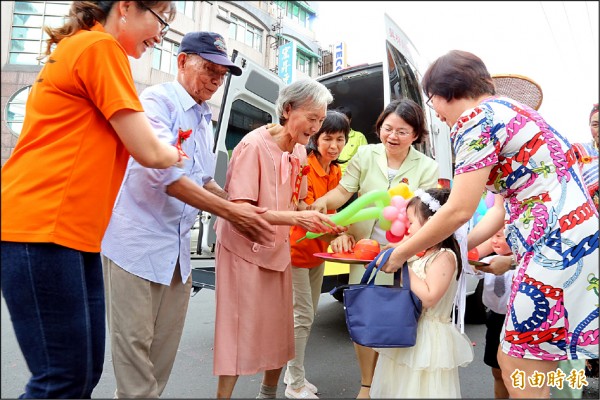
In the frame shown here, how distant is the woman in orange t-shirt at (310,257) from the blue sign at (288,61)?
2.11ft

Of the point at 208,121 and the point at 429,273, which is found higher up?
the point at 208,121

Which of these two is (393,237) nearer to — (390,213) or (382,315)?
(390,213)

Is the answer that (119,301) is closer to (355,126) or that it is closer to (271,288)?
(271,288)

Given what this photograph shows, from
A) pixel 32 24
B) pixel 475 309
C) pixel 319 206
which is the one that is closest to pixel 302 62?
pixel 319 206

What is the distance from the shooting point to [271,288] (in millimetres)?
2020

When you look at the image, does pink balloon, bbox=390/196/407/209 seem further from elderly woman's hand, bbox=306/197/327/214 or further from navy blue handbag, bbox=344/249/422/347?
elderly woman's hand, bbox=306/197/327/214

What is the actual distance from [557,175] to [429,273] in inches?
23.1

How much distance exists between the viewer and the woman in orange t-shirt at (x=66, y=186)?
108 cm

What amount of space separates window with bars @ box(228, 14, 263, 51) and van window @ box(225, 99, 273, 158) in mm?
1803

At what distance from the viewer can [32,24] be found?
1233 millimetres

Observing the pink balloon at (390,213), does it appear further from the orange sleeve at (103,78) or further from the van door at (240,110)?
the van door at (240,110)

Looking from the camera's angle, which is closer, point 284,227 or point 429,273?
point 429,273

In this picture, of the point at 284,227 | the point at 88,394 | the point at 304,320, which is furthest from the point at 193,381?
the point at 88,394

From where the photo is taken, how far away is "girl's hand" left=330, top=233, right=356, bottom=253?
7.18 feet
